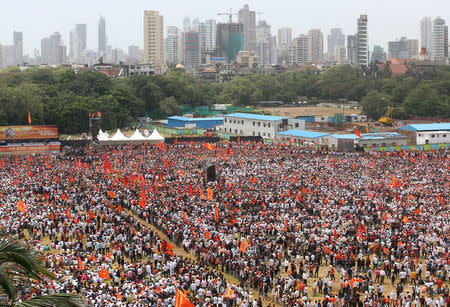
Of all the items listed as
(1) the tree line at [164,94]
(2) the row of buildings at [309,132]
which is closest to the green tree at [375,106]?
(1) the tree line at [164,94]

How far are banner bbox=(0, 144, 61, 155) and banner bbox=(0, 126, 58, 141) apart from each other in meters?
1.06

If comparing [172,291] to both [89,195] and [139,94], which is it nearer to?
[89,195]

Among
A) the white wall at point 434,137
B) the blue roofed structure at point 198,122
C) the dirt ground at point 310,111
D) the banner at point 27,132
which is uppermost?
the dirt ground at point 310,111

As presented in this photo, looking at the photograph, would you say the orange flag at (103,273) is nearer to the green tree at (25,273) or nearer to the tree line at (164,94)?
the green tree at (25,273)

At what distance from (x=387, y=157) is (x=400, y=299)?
90.0ft

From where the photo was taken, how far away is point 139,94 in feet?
270

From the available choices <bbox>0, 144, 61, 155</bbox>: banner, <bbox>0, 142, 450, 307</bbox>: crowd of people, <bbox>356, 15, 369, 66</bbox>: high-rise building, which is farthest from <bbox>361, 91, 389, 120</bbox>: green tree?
<bbox>356, 15, 369, 66</bbox>: high-rise building

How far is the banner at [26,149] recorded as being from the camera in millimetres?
47469

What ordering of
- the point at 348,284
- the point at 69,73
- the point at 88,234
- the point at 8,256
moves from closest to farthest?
the point at 8,256
the point at 348,284
the point at 88,234
the point at 69,73

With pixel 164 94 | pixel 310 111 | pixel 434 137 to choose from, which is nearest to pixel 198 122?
pixel 164 94

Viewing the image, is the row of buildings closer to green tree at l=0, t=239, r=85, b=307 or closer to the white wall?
the white wall

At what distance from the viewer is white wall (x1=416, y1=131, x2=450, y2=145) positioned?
55.5 metres

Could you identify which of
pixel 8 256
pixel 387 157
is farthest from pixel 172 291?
pixel 387 157

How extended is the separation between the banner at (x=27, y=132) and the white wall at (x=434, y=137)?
3333 centimetres
